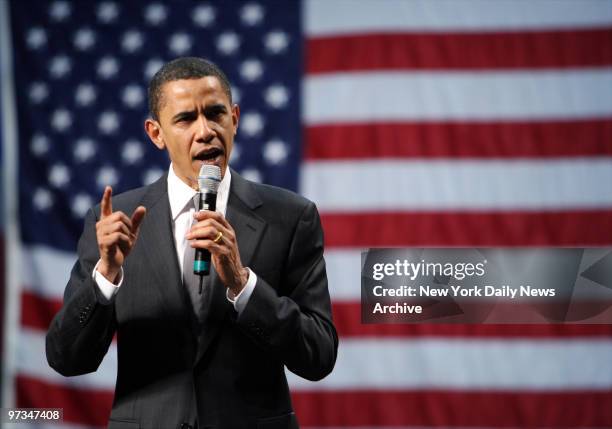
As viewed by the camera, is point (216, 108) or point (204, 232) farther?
point (216, 108)

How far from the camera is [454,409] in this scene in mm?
3092

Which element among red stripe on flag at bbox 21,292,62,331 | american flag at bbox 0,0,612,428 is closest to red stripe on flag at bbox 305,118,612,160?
american flag at bbox 0,0,612,428

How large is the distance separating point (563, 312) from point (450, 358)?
512 millimetres

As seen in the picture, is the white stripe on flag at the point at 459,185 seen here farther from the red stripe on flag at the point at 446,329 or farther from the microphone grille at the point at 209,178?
the microphone grille at the point at 209,178

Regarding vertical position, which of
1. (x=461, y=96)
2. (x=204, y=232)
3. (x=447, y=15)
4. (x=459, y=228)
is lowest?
(x=204, y=232)

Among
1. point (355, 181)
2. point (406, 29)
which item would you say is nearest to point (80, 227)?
point (355, 181)

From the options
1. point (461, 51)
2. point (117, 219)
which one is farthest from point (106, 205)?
point (461, 51)

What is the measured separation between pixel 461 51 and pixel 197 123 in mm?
2102

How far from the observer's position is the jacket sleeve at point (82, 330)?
1.23 m

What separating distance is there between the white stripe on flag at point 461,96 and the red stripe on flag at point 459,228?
16.1 inches

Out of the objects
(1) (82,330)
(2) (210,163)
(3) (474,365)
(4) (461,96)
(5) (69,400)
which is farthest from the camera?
(5) (69,400)

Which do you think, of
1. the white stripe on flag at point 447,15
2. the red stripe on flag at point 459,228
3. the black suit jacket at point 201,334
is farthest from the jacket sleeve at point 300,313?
the white stripe on flag at point 447,15

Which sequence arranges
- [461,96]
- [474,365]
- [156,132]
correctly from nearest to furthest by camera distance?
1. [156,132]
2. [474,365]
3. [461,96]

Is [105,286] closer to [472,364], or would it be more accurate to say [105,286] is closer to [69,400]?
[472,364]
